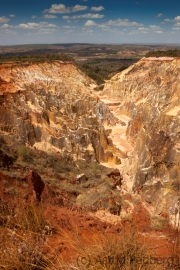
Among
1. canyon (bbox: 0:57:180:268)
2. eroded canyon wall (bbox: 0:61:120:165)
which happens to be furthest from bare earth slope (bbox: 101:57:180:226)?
eroded canyon wall (bbox: 0:61:120:165)

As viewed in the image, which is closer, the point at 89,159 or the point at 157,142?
the point at 157,142

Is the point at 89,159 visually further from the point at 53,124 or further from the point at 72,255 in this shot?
the point at 72,255

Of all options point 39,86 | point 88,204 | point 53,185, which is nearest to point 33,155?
point 53,185

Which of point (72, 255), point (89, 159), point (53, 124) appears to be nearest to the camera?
point (72, 255)

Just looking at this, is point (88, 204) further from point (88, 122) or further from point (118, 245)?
point (88, 122)

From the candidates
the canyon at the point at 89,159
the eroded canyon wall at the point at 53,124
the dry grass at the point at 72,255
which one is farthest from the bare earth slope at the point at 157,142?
the dry grass at the point at 72,255

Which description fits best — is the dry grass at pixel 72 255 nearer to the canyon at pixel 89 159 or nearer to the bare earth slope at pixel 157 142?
the canyon at pixel 89 159

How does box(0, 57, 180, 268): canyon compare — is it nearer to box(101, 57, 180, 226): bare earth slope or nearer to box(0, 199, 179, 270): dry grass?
box(101, 57, 180, 226): bare earth slope

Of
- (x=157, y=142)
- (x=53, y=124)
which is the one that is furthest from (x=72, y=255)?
(x=53, y=124)

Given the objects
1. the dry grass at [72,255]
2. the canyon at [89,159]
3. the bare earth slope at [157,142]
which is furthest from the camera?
the bare earth slope at [157,142]
